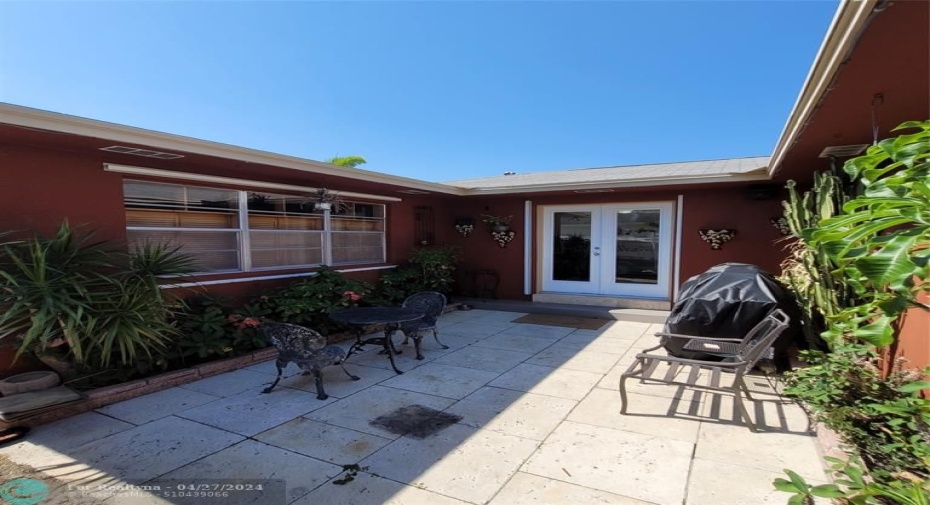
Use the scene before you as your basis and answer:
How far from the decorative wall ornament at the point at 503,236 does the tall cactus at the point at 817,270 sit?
5.02 m

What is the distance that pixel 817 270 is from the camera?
398 cm

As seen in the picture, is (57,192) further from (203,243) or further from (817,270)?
(817,270)

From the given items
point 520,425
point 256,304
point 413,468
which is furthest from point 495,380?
point 256,304

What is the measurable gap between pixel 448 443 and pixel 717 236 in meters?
6.24

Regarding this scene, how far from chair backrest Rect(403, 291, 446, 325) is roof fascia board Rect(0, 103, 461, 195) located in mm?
1971

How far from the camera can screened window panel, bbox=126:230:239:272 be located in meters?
4.93

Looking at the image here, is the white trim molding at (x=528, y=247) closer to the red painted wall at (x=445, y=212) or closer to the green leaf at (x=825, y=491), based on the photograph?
the red painted wall at (x=445, y=212)

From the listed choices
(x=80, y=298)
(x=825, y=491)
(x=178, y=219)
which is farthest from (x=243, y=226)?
(x=825, y=491)

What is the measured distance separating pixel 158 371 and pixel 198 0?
4.70 metres

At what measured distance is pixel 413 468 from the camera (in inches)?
106

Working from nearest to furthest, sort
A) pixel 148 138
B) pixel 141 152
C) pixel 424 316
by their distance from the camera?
pixel 148 138, pixel 141 152, pixel 424 316

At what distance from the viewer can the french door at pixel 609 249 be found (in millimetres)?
7902

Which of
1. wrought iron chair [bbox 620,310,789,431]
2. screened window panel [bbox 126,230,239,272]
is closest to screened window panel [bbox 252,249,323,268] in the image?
screened window panel [bbox 126,230,239,272]

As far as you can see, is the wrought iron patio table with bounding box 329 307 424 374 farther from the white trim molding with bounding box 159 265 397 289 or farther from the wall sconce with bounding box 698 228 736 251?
the wall sconce with bounding box 698 228 736 251
